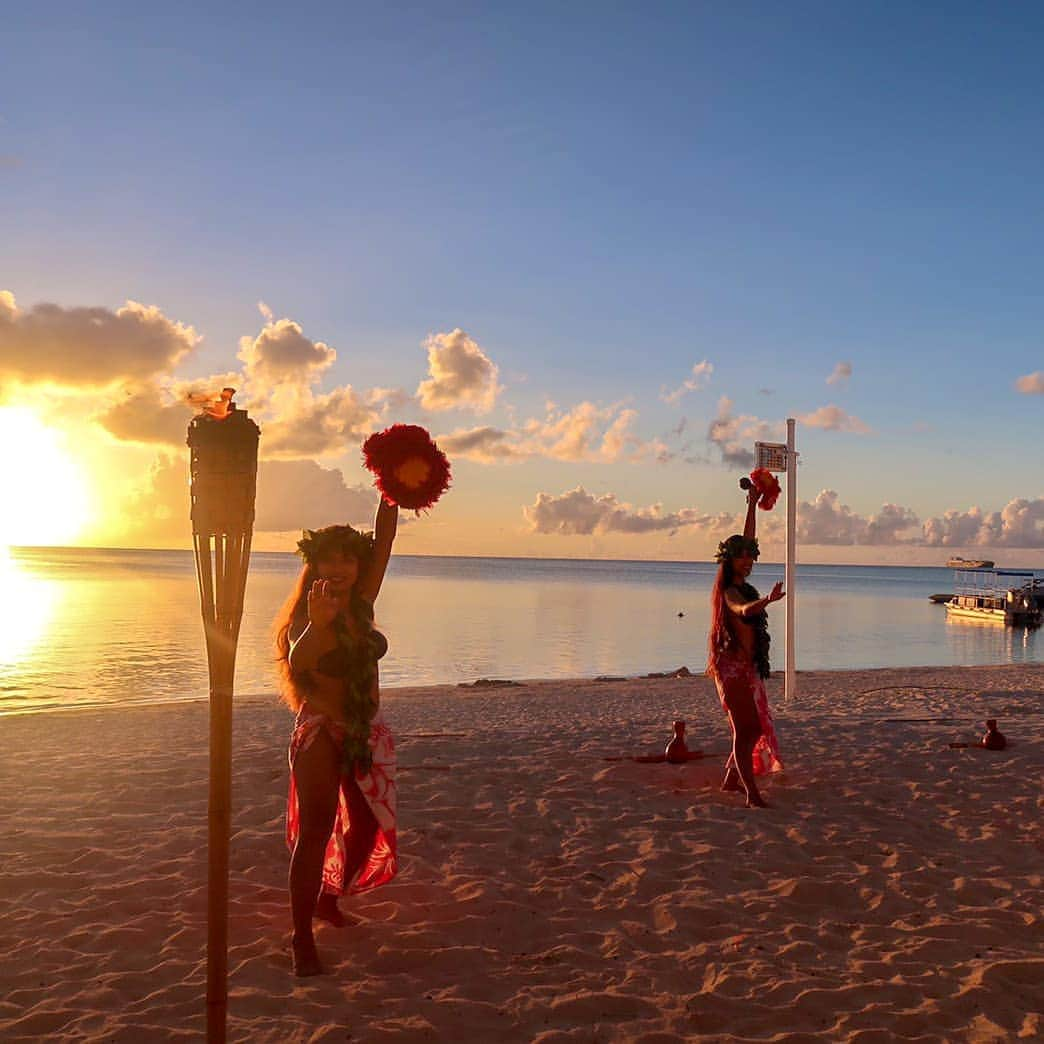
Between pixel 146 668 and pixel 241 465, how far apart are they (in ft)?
75.3

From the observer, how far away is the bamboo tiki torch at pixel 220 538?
2.73m

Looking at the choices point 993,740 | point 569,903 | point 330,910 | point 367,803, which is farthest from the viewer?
point 993,740

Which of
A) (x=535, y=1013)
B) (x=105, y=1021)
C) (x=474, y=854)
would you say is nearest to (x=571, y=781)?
(x=474, y=854)

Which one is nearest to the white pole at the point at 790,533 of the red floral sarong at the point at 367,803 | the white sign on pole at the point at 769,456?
the white sign on pole at the point at 769,456

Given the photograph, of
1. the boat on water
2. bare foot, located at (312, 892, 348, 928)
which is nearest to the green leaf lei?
bare foot, located at (312, 892, 348, 928)

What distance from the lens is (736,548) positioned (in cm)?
684

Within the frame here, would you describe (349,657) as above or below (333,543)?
below

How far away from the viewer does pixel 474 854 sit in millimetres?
5879

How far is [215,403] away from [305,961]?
2830mm

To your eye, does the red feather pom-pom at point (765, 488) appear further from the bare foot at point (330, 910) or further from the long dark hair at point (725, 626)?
the bare foot at point (330, 910)

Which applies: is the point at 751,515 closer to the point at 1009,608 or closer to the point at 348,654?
the point at 348,654

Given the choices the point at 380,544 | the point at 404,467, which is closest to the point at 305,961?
the point at 380,544

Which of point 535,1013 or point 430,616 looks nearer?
point 535,1013

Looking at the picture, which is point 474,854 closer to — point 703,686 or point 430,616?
point 703,686
